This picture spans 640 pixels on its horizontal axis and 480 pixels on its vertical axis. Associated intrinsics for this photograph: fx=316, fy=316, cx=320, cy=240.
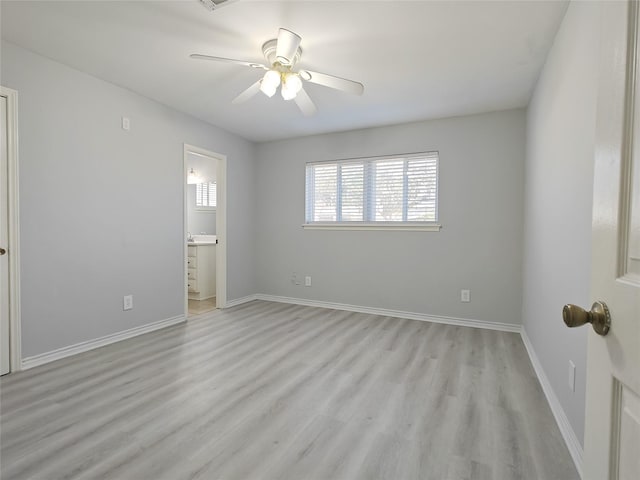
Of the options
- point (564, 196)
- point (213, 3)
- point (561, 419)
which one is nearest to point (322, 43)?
point (213, 3)

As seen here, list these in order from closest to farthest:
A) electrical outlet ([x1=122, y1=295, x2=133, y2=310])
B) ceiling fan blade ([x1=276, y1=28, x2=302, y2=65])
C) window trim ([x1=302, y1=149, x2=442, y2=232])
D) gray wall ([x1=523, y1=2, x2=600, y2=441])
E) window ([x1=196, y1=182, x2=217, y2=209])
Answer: gray wall ([x1=523, y1=2, x2=600, y2=441]) < ceiling fan blade ([x1=276, y1=28, x2=302, y2=65]) < electrical outlet ([x1=122, y1=295, x2=133, y2=310]) < window trim ([x1=302, y1=149, x2=442, y2=232]) < window ([x1=196, y1=182, x2=217, y2=209])

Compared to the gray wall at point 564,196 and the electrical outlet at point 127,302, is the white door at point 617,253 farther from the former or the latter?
the electrical outlet at point 127,302

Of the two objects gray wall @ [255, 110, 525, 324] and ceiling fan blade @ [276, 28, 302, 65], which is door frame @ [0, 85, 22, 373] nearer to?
ceiling fan blade @ [276, 28, 302, 65]

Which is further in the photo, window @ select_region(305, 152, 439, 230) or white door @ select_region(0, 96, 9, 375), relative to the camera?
window @ select_region(305, 152, 439, 230)

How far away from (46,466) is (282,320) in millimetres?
2478

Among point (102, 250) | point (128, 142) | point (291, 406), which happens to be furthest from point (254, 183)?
point (291, 406)

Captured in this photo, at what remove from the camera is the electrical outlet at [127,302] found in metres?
3.07

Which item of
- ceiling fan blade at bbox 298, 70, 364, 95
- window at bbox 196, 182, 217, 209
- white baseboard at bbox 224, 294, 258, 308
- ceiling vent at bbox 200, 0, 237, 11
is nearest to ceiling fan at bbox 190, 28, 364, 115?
ceiling fan blade at bbox 298, 70, 364, 95

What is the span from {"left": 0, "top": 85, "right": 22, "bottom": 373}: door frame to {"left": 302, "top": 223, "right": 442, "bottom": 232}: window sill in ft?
9.93

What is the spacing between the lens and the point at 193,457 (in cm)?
148

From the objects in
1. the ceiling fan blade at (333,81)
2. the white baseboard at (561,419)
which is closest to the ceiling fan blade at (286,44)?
the ceiling fan blade at (333,81)

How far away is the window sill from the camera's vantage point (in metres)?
3.79

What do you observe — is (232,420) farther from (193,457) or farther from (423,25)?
(423,25)

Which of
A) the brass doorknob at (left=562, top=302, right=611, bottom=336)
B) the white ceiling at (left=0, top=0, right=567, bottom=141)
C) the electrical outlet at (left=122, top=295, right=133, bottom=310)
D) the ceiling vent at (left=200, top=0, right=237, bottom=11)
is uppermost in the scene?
the white ceiling at (left=0, top=0, right=567, bottom=141)
